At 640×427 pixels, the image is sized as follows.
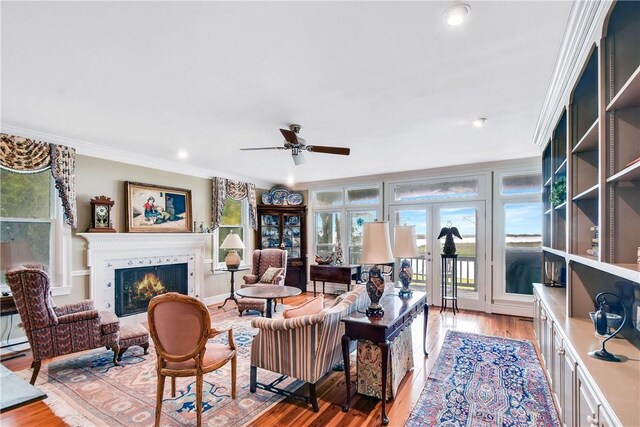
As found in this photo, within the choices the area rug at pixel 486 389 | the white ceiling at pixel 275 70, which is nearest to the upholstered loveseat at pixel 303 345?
the area rug at pixel 486 389

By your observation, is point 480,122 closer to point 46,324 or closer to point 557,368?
point 557,368

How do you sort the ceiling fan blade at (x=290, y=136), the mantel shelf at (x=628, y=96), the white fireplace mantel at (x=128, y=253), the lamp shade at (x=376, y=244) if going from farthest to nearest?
the white fireplace mantel at (x=128, y=253), the ceiling fan blade at (x=290, y=136), the lamp shade at (x=376, y=244), the mantel shelf at (x=628, y=96)

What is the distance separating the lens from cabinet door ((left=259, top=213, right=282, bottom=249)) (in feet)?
23.7

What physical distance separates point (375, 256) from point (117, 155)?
13.5 feet

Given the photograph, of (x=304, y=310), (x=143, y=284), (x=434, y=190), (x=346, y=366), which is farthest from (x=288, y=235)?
(x=346, y=366)

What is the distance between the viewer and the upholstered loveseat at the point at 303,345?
2512 millimetres

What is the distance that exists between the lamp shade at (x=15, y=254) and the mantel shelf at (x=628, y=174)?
18.3 ft

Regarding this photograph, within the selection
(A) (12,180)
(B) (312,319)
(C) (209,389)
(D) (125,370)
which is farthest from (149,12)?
(A) (12,180)

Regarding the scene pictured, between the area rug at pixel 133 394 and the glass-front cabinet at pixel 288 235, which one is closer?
the area rug at pixel 133 394

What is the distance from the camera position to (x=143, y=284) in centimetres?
506

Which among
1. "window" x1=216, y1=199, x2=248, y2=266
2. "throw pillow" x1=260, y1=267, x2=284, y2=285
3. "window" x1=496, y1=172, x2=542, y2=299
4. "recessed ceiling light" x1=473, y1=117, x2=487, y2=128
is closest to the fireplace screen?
"window" x1=216, y1=199, x2=248, y2=266

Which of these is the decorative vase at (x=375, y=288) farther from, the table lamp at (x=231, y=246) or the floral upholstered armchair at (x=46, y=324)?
the table lamp at (x=231, y=246)

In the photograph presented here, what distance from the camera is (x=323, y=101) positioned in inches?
115

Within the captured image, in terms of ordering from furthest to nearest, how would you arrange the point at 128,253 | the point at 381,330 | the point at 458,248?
the point at 458,248
the point at 128,253
the point at 381,330
